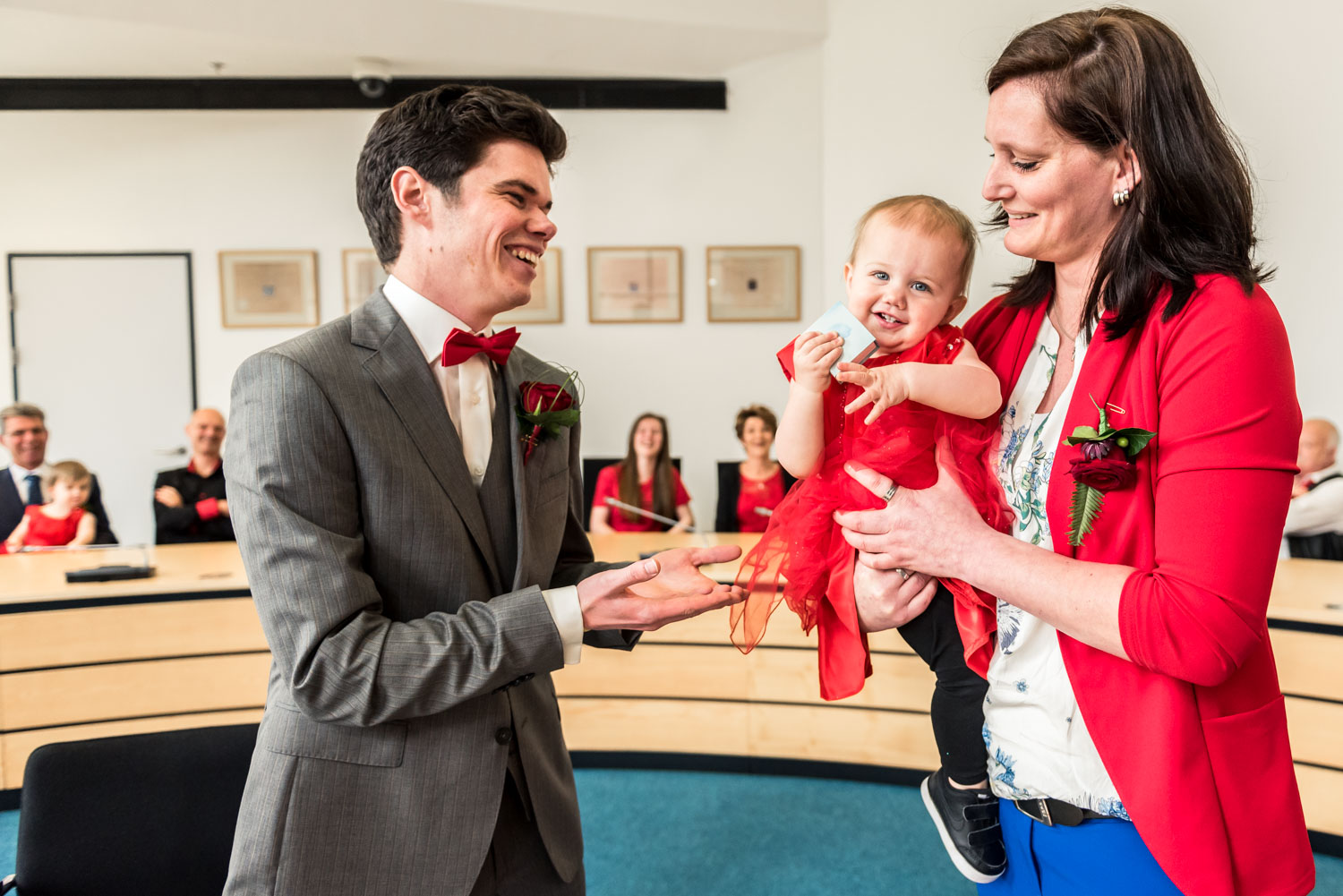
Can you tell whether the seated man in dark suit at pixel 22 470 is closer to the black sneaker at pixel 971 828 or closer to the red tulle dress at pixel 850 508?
the red tulle dress at pixel 850 508

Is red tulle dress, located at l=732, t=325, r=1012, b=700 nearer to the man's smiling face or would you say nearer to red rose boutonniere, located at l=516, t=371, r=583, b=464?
red rose boutonniere, located at l=516, t=371, r=583, b=464

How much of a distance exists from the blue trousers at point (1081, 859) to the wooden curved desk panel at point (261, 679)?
2347 mm

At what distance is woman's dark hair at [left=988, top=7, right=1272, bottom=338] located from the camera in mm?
1091

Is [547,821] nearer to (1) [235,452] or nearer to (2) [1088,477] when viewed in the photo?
(1) [235,452]

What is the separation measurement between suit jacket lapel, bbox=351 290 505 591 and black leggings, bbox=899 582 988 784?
2.47 ft

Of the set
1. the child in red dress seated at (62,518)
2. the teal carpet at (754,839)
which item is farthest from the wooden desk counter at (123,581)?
the teal carpet at (754,839)

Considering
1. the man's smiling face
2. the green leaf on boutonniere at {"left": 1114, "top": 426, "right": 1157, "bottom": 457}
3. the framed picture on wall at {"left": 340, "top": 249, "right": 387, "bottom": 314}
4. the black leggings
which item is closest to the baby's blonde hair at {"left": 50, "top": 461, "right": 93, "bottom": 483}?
the framed picture on wall at {"left": 340, "top": 249, "right": 387, "bottom": 314}

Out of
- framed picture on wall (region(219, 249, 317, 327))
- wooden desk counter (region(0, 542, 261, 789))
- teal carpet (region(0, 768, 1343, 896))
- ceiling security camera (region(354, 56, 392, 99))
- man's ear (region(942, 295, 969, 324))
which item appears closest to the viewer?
man's ear (region(942, 295, 969, 324))

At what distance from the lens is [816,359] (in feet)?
4.88

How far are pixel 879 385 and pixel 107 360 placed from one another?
298 inches

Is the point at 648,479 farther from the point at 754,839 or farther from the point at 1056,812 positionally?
the point at 1056,812

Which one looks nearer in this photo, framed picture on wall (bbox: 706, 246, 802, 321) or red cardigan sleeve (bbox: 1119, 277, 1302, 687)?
red cardigan sleeve (bbox: 1119, 277, 1302, 687)

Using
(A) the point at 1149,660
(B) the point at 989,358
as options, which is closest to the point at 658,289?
(B) the point at 989,358

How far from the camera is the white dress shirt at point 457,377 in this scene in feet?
4.91
